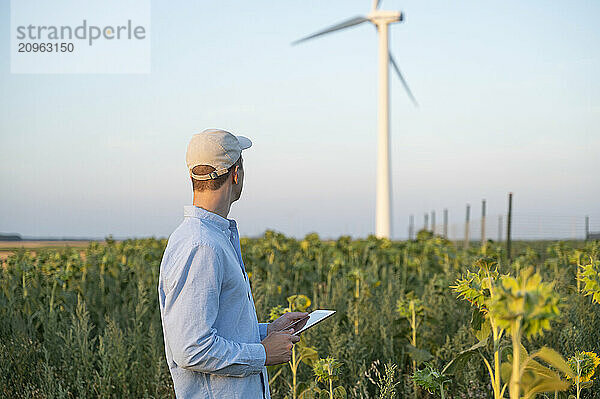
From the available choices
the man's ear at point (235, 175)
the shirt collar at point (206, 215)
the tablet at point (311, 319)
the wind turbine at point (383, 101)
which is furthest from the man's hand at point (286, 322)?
the wind turbine at point (383, 101)

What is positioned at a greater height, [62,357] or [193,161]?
[193,161]

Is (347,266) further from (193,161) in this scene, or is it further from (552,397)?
(193,161)

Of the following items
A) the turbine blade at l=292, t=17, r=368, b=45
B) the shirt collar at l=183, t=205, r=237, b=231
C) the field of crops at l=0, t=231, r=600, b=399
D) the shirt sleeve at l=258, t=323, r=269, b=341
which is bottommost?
the field of crops at l=0, t=231, r=600, b=399

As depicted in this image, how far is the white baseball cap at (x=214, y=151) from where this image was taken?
1.99 m

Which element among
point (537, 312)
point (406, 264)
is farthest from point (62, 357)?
point (406, 264)

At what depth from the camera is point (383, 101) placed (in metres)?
20.4

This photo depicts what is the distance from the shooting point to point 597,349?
4133 mm

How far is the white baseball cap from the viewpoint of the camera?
199cm

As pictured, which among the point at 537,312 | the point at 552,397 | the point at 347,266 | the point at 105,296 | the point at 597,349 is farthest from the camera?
the point at 347,266

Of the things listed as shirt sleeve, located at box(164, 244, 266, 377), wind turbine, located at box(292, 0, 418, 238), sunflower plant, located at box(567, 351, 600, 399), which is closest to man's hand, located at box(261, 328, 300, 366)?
shirt sleeve, located at box(164, 244, 266, 377)

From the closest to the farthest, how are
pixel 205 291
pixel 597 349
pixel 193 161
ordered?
pixel 205 291 < pixel 193 161 < pixel 597 349

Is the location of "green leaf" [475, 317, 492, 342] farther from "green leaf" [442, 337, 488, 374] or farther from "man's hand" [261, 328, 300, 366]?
"man's hand" [261, 328, 300, 366]

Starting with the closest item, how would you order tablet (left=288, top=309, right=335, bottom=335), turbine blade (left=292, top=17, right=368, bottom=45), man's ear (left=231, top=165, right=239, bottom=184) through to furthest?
man's ear (left=231, top=165, right=239, bottom=184) → tablet (left=288, top=309, right=335, bottom=335) → turbine blade (left=292, top=17, right=368, bottom=45)

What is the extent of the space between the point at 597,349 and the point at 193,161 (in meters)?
3.36
